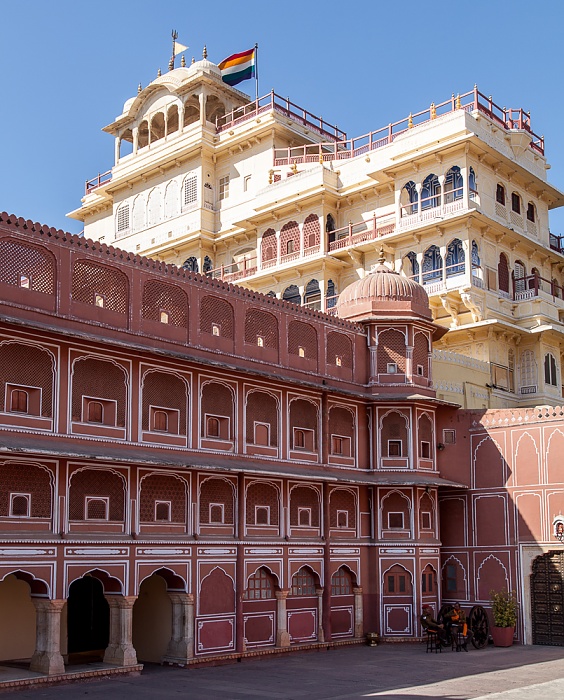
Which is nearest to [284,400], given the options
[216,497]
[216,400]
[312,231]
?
[216,400]

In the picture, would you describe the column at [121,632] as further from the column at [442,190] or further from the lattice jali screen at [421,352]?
the column at [442,190]

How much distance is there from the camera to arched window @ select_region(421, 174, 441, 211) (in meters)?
36.6

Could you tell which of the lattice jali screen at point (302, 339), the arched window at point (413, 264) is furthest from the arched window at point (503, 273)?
→ the lattice jali screen at point (302, 339)

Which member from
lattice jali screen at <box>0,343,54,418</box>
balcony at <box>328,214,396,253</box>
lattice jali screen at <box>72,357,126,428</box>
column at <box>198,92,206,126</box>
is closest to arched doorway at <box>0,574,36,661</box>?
lattice jali screen at <box>72,357,126,428</box>

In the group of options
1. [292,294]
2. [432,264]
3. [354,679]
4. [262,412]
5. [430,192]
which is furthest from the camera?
[292,294]

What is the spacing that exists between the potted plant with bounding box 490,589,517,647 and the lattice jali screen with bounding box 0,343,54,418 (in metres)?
14.7

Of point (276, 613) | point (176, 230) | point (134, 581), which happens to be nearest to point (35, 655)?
point (134, 581)

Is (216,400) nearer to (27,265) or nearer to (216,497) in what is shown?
(216,497)

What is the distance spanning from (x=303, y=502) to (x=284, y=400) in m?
3.01

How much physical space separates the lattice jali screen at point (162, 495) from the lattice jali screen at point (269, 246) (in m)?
19.0

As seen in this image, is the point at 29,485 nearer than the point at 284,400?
Yes

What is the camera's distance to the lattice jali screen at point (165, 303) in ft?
77.0

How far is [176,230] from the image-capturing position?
146ft

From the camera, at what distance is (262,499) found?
25.8 metres
